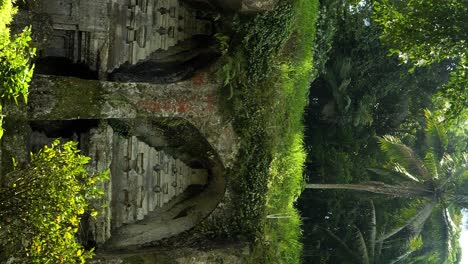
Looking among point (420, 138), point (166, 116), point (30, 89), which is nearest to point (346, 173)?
point (420, 138)

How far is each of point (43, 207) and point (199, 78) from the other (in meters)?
4.95

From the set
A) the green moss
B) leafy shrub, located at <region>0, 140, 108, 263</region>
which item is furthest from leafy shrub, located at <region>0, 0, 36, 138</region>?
the green moss

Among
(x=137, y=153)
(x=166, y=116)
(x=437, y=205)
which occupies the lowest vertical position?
(x=437, y=205)

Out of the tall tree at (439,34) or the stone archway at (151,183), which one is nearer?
the stone archway at (151,183)

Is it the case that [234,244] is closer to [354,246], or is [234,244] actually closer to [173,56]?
[173,56]

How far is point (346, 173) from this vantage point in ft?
60.7

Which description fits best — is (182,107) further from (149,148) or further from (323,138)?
(323,138)

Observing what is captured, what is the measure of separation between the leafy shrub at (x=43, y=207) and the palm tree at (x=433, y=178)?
950 centimetres

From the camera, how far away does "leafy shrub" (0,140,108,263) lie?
6586 mm

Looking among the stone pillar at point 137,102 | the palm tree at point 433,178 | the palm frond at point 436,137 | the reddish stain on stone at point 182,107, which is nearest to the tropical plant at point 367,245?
the palm tree at point 433,178

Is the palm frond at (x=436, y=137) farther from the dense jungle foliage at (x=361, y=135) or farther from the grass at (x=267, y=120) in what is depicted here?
the grass at (x=267, y=120)

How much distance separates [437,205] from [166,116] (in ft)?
29.9

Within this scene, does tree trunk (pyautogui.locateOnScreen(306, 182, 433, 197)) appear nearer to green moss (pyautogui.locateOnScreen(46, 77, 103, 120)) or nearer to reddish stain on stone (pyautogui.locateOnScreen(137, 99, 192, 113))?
reddish stain on stone (pyautogui.locateOnScreen(137, 99, 192, 113))

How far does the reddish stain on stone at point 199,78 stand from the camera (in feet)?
35.4
